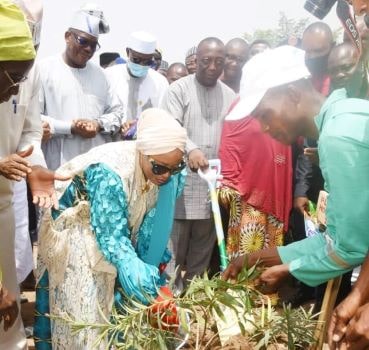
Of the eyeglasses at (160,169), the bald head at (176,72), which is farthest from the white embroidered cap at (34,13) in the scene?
the bald head at (176,72)

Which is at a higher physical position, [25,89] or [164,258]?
[25,89]

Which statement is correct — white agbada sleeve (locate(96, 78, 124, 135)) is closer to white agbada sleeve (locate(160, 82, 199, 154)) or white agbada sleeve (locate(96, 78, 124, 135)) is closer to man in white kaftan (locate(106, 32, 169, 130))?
white agbada sleeve (locate(160, 82, 199, 154))

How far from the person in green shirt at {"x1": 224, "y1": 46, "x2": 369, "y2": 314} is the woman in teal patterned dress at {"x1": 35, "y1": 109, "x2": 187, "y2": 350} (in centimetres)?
48

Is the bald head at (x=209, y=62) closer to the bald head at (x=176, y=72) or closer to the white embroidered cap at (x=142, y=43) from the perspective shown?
the white embroidered cap at (x=142, y=43)

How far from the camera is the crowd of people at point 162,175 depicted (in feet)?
6.40

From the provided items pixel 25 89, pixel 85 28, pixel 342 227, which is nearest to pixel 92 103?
pixel 85 28

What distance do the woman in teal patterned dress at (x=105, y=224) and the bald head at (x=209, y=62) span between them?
1.93 metres

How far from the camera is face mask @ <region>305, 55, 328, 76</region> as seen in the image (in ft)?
16.6

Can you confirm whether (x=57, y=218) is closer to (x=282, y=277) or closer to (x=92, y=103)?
(x=282, y=277)

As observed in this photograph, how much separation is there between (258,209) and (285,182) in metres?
0.27

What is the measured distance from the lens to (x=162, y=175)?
275 cm

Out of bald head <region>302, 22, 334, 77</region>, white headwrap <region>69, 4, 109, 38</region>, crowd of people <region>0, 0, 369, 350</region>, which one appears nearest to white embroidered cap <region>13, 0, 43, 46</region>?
crowd of people <region>0, 0, 369, 350</region>

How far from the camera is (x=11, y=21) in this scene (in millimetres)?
2258

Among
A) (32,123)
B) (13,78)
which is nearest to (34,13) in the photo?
(32,123)
